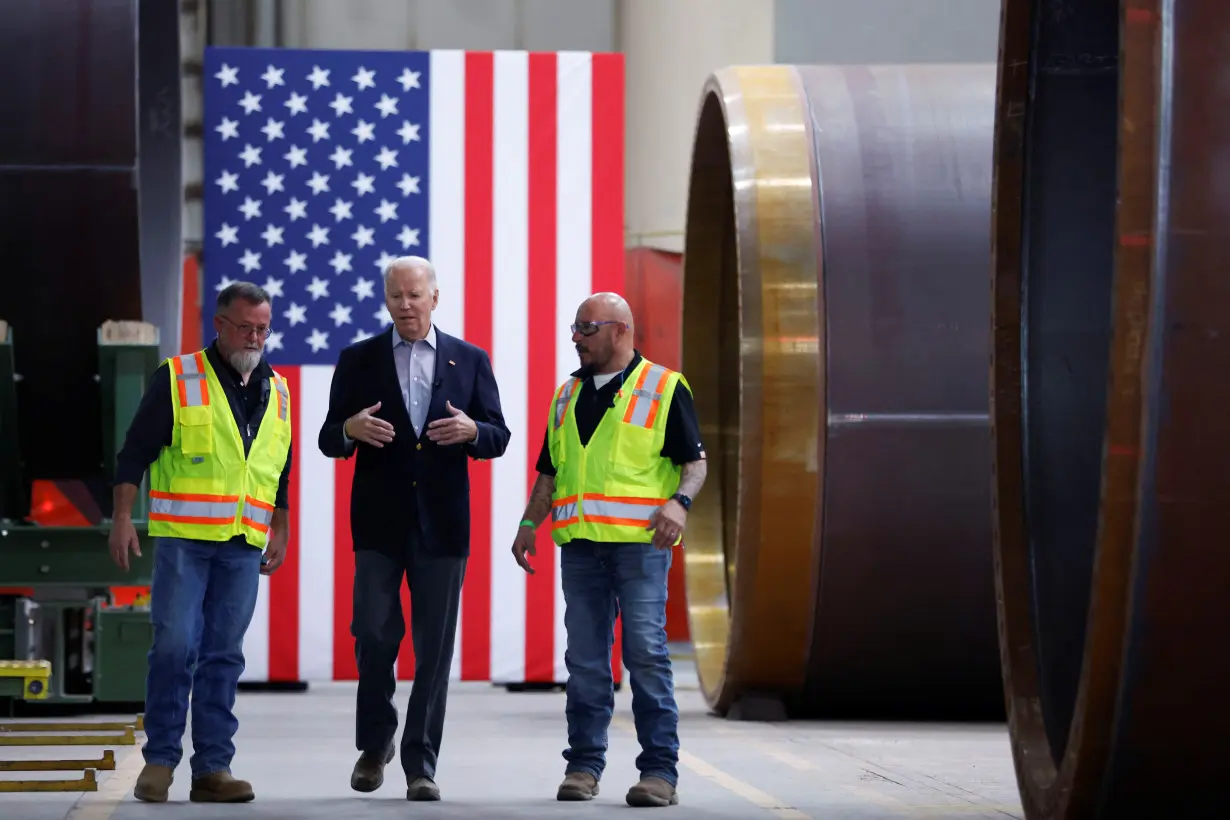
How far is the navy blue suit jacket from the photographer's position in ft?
24.3

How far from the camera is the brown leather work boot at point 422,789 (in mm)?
7266

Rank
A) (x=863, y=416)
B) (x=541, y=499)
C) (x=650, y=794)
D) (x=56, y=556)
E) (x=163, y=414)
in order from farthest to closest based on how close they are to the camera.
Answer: (x=56, y=556) → (x=863, y=416) → (x=541, y=499) → (x=163, y=414) → (x=650, y=794)

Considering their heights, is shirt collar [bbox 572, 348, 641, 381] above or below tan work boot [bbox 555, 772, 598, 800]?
above

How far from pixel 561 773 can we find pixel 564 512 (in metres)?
1.41

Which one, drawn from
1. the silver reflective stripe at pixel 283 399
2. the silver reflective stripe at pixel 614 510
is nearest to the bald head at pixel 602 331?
the silver reflective stripe at pixel 614 510

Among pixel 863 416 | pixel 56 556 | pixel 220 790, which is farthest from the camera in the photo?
pixel 56 556

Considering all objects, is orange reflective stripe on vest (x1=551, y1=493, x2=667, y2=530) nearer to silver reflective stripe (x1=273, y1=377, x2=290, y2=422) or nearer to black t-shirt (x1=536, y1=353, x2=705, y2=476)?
black t-shirt (x1=536, y1=353, x2=705, y2=476)

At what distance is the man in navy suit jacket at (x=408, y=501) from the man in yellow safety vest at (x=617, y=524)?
330 millimetres

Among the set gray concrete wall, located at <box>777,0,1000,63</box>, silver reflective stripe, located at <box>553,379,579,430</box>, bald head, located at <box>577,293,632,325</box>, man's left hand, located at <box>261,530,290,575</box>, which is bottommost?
man's left hand, located at <box>261,530,290,575</box>

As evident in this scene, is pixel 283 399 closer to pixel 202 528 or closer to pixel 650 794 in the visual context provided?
pixel 202 528

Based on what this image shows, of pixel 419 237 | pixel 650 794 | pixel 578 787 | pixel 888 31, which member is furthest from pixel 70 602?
pixel 888 31

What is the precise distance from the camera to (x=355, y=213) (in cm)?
1300

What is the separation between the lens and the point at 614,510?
24.2 ft

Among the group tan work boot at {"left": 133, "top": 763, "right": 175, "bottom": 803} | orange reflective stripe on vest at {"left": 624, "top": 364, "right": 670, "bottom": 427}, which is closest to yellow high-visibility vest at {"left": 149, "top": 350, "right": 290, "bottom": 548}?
tan work boot at {"left": 133, "top": 763, "right": 175, "bottom": 803}
